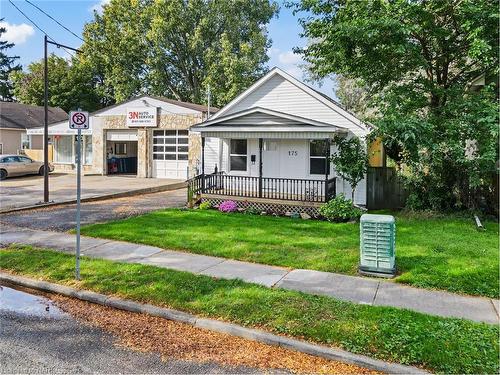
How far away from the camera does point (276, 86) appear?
637 inches

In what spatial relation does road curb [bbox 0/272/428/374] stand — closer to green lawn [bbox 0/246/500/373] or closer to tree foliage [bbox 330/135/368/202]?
green lawn [bbox 0/246/500/373]

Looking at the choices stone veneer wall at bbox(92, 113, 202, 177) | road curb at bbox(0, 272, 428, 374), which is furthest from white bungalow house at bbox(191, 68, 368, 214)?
road curb at bbox(0, 272, 428, 374)

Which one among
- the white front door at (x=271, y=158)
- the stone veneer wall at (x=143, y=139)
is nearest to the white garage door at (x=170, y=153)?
the stone veneer wall at (x=143, y=139)

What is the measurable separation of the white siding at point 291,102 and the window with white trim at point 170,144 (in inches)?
271

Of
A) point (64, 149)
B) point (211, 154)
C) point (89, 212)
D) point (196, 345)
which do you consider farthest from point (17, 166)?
point (196, 345)

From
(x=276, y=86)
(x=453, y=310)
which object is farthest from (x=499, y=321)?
(x=276, y=86)

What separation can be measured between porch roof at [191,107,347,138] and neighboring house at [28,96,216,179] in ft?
22.3

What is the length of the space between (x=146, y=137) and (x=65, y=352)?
2060cm

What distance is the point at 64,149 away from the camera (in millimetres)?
27938

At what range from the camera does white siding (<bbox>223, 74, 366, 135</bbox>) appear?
15.0 metres

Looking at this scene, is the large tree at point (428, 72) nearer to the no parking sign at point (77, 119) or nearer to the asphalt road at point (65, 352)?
the no parking sign at point (77, 119)

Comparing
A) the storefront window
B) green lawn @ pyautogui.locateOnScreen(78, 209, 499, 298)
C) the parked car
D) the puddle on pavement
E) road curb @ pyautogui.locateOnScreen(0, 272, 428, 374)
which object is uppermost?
the storefront window

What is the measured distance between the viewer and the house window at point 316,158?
15.1 m

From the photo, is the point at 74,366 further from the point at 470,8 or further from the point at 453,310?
the point at 470,8
